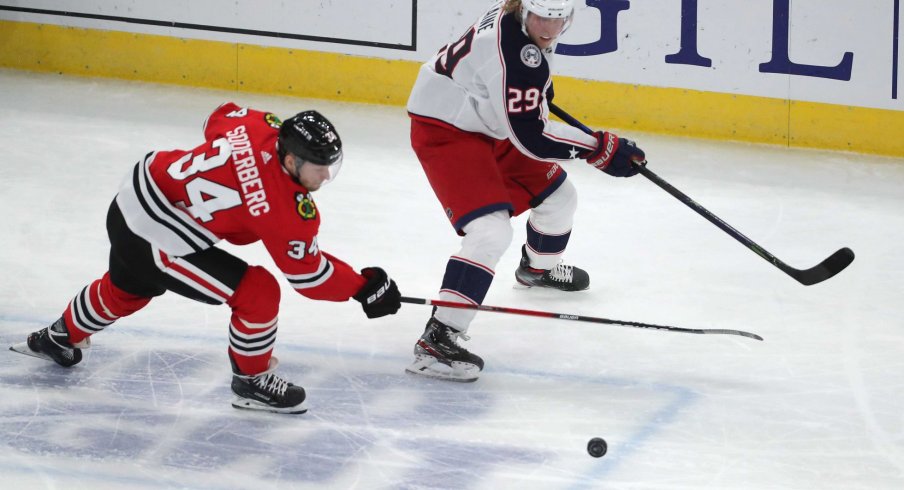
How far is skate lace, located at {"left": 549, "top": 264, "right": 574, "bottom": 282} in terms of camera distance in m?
4.26

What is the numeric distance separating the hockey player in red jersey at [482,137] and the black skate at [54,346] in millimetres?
925

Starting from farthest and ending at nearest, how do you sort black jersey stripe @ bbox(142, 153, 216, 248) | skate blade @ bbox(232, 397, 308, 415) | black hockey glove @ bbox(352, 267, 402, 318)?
skate blade @ bbox(232, 397, 308, 415) < black hockey glove @ bbox(352, 267, 402, 318) < black jersey stripe @ bbox(142, 153, 216, 248)

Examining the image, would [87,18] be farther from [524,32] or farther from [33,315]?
[524,32]

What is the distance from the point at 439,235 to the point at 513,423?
151 centimetres

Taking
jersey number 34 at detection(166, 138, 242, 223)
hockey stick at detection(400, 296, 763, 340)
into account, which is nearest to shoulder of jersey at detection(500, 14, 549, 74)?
hockey stick at detection(400, 296, 763, 340)

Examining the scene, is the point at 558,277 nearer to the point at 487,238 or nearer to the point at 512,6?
the point at 487,238

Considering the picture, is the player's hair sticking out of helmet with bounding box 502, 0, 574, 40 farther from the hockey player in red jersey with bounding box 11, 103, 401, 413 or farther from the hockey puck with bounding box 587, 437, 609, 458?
the hockey puck with bounding box 587, 437, 609, 458

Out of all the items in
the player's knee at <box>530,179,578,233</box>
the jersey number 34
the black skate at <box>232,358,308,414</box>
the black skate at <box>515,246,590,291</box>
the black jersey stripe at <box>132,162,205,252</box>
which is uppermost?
the jersey number 34

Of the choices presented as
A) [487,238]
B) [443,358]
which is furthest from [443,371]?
[487,238]

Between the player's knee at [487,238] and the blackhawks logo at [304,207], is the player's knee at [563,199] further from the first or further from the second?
the blackhawks logo at [304,207]

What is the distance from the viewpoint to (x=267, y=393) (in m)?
3.26

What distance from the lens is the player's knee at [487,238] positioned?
3.53m

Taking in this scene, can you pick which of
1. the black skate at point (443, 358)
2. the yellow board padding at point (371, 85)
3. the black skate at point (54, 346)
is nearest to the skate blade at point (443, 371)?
the black skate at point (443, 358)

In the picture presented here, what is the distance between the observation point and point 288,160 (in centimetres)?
293
